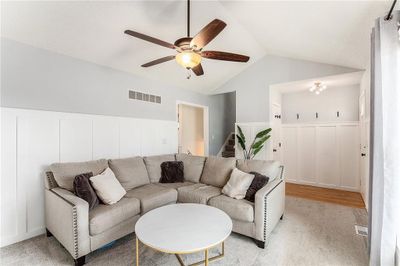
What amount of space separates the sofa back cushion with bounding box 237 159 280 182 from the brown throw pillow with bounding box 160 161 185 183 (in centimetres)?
112

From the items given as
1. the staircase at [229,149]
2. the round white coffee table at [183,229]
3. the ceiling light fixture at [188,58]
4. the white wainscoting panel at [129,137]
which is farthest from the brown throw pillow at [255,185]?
the staircase at [229,149]

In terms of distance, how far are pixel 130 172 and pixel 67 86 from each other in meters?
1.62

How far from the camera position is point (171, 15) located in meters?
2.75

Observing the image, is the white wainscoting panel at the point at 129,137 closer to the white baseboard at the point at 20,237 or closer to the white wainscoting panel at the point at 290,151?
the white baseboard at the point at 20,237

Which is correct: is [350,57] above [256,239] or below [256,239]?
above

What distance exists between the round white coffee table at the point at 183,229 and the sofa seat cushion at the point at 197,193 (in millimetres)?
462

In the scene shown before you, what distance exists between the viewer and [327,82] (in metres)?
4.34

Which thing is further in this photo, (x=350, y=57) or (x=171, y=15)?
(x=350, y=57)

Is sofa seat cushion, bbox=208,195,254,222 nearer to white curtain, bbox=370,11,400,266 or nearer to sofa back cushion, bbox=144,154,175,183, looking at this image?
white curtain, bbox=370,11,400,266

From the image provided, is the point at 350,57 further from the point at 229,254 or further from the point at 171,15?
the point at 229,254

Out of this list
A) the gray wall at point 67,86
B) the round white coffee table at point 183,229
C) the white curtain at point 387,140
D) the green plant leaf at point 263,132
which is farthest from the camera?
the green plant leaf at point 263,132

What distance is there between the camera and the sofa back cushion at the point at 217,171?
311 cm

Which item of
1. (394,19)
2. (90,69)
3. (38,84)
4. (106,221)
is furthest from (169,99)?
(394,19)

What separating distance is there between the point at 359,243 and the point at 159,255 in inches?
92.8
